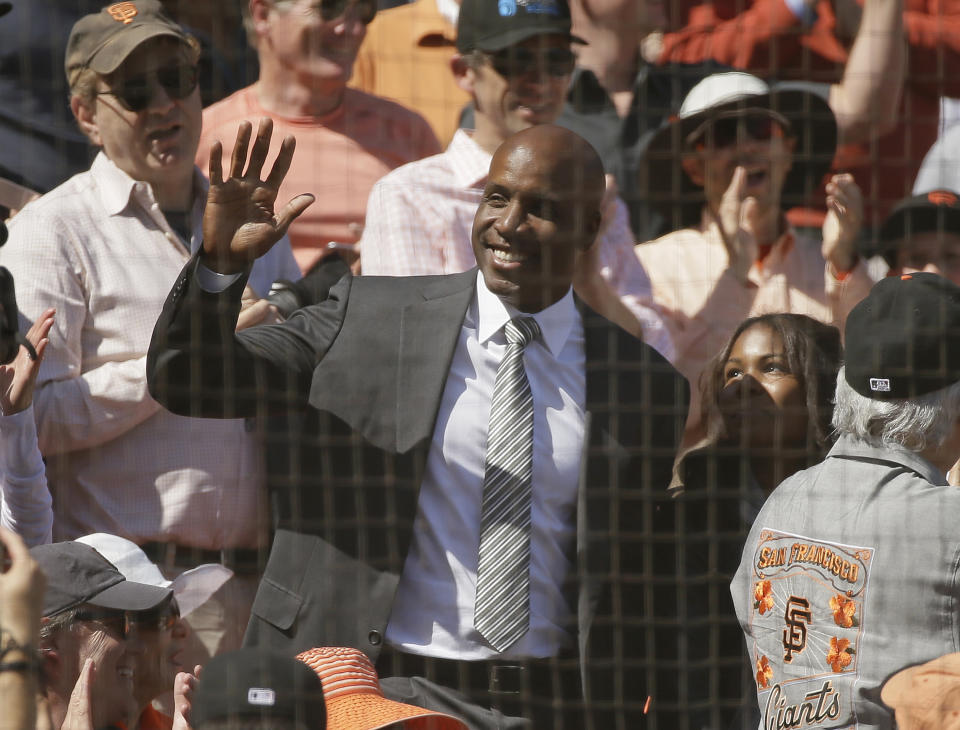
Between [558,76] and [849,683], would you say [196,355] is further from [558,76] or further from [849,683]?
[558,76]

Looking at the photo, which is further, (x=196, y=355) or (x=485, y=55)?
(x=485, y=55)

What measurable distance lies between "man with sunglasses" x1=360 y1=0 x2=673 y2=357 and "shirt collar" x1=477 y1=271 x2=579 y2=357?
0.50 m

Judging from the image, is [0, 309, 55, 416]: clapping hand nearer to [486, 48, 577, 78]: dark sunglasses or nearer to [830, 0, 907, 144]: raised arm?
[486, 48, 577, 78]: dark sunglasses

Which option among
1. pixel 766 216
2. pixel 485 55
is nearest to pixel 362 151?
pixel 485 55

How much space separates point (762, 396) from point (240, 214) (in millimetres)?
1316

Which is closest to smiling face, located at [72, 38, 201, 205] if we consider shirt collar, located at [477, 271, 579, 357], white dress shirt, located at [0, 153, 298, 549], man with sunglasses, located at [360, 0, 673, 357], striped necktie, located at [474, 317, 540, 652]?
white dress shirt, located at [0, 153, 298, 549]

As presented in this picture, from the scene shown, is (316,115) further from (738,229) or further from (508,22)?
(738,229)

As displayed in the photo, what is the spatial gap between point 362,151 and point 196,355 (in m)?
1.66

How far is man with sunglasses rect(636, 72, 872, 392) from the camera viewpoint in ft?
14.4

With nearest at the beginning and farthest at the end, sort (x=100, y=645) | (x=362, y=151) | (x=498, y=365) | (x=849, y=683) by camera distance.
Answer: (x=849, y=683) → (x=100, y=645) → (x=498, y=365) → (x=362, y=151)

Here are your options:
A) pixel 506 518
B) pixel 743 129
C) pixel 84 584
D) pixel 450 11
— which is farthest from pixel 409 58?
pixel 84 584

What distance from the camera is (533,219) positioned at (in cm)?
353

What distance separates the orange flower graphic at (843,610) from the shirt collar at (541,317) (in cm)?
93

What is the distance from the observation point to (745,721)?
3477 millimetres
